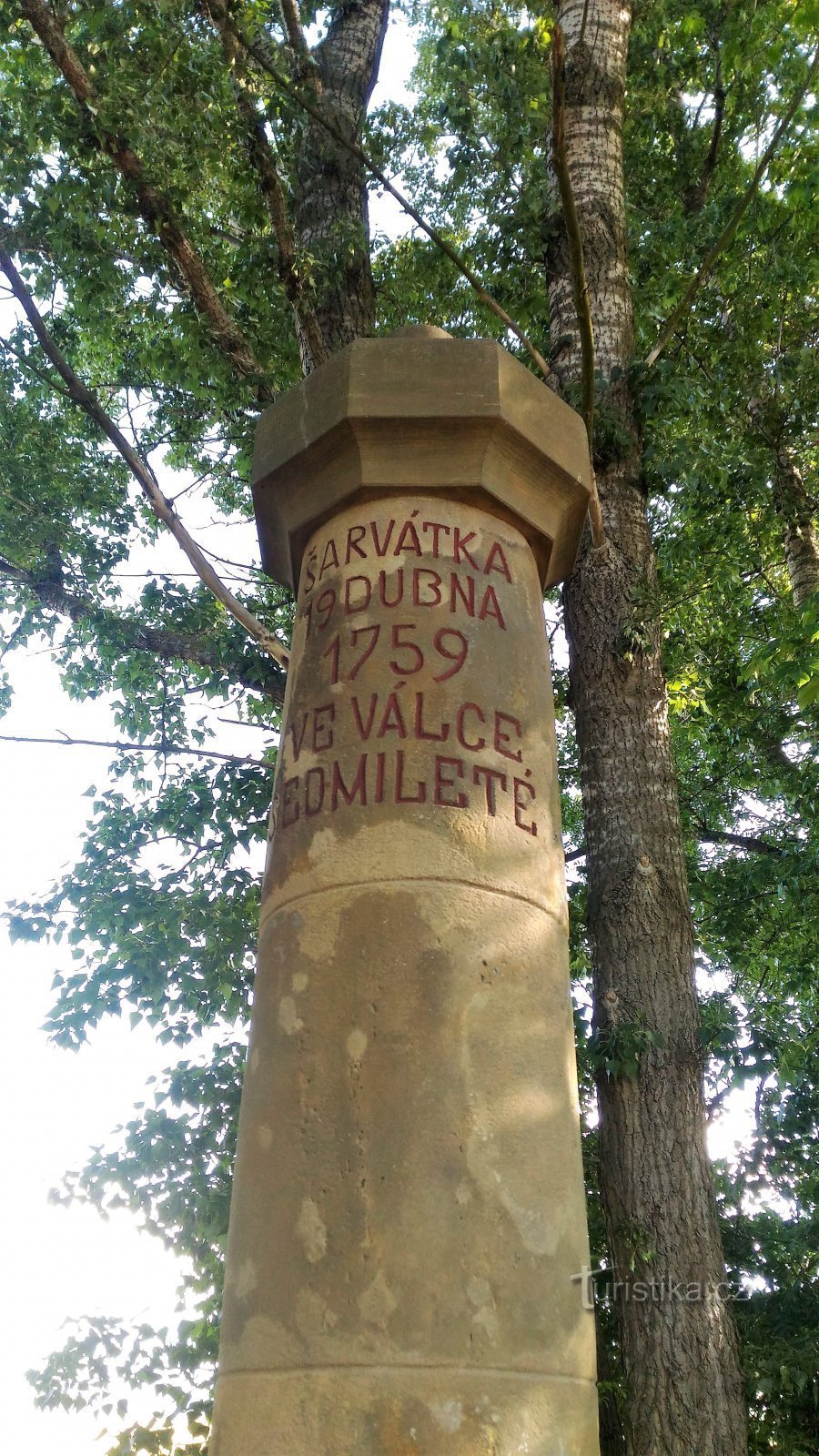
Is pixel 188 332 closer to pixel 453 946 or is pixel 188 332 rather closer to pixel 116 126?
pixel 116 126

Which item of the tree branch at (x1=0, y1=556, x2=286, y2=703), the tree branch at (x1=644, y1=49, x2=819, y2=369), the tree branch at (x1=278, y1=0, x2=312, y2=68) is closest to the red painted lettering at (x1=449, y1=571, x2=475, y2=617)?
the tree branch at (x1=644, y1=49, x2=819, y2=369)

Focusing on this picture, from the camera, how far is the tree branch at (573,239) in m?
4.06

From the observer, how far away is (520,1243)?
2.47 meters

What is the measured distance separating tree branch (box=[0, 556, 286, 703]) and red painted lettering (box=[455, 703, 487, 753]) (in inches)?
177

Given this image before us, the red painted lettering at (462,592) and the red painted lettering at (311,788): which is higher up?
the red painted lettering at (462,592)

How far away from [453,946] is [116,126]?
17.0 feet

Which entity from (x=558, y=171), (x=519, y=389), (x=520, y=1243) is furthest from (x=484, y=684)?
(x=558, y=171)

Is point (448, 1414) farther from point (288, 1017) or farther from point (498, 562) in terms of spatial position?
point (498, 562)

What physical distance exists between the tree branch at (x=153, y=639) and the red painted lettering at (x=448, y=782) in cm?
458

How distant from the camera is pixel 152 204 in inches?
249

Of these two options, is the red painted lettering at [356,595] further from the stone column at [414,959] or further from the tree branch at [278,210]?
the tree branch at [278,210]

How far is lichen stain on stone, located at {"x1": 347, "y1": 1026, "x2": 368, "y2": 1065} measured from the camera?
2.59m

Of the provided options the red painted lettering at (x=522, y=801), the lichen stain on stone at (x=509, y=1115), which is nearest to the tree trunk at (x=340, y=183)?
the red painted lettering at (x=522, y=801)

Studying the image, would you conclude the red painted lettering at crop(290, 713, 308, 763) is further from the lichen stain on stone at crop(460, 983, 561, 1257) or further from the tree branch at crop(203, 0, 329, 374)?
the tree branch at crop(203, 0, 329, 374)
